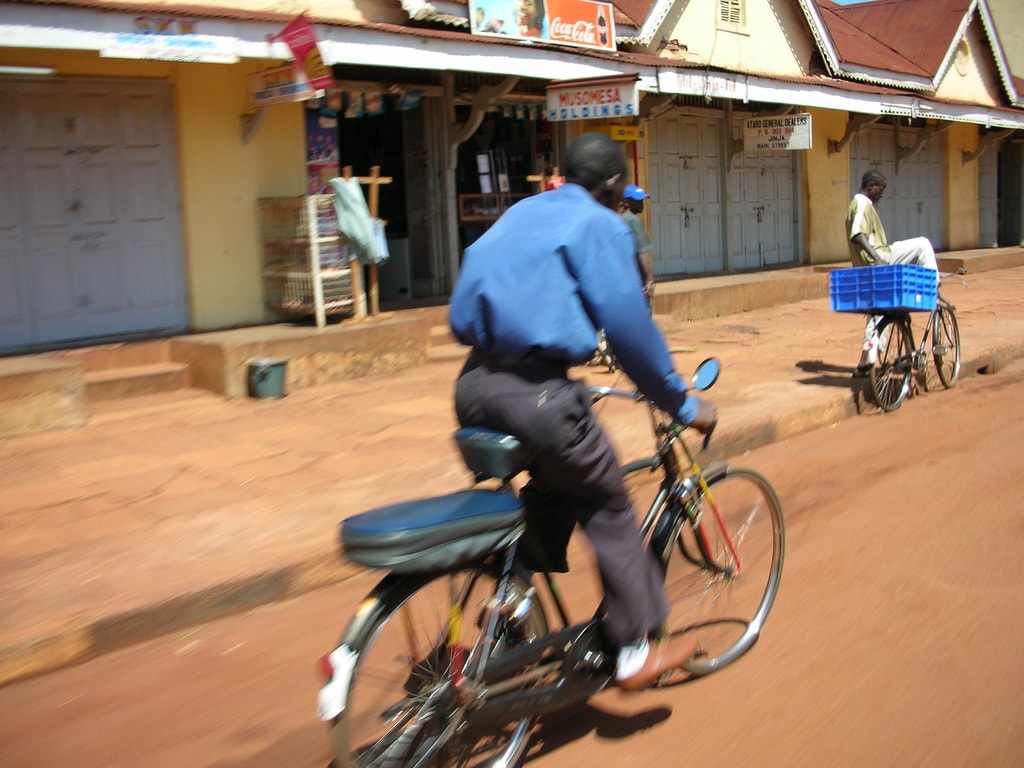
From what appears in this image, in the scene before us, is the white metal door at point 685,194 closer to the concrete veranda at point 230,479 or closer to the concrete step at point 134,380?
the concrete veranda at point 230,479

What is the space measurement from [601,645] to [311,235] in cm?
712

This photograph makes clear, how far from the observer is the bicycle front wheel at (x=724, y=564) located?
12.3ft

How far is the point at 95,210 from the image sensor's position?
32.0ft

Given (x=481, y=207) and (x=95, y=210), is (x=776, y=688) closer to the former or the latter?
(x=95, y=210)

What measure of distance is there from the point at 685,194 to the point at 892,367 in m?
9.08

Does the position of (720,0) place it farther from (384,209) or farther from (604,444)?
(604,444)

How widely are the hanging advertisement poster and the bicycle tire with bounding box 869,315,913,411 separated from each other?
5751mm

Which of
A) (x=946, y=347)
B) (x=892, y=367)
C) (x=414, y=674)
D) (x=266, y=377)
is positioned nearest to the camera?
(x=414, y=674)

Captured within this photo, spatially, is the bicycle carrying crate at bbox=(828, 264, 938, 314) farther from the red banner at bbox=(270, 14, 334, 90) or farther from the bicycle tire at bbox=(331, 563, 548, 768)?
the bicycle tire at bbox=(331, 563, 548, 768)

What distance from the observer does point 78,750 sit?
354 cm

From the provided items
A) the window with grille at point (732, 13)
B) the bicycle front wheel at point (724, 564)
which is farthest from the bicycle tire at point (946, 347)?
the window with grille at point (732, 13)

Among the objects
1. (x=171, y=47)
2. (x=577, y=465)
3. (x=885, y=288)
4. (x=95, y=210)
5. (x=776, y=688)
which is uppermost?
(x=171, y=47)

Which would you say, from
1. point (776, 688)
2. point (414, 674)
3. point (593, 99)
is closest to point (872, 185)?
point (593, 99)

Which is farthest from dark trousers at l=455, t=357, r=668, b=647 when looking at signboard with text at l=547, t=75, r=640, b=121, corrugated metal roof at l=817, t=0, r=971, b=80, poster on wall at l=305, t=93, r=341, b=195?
corrugated metal roof at l=817, t=0, r=971, b=80
